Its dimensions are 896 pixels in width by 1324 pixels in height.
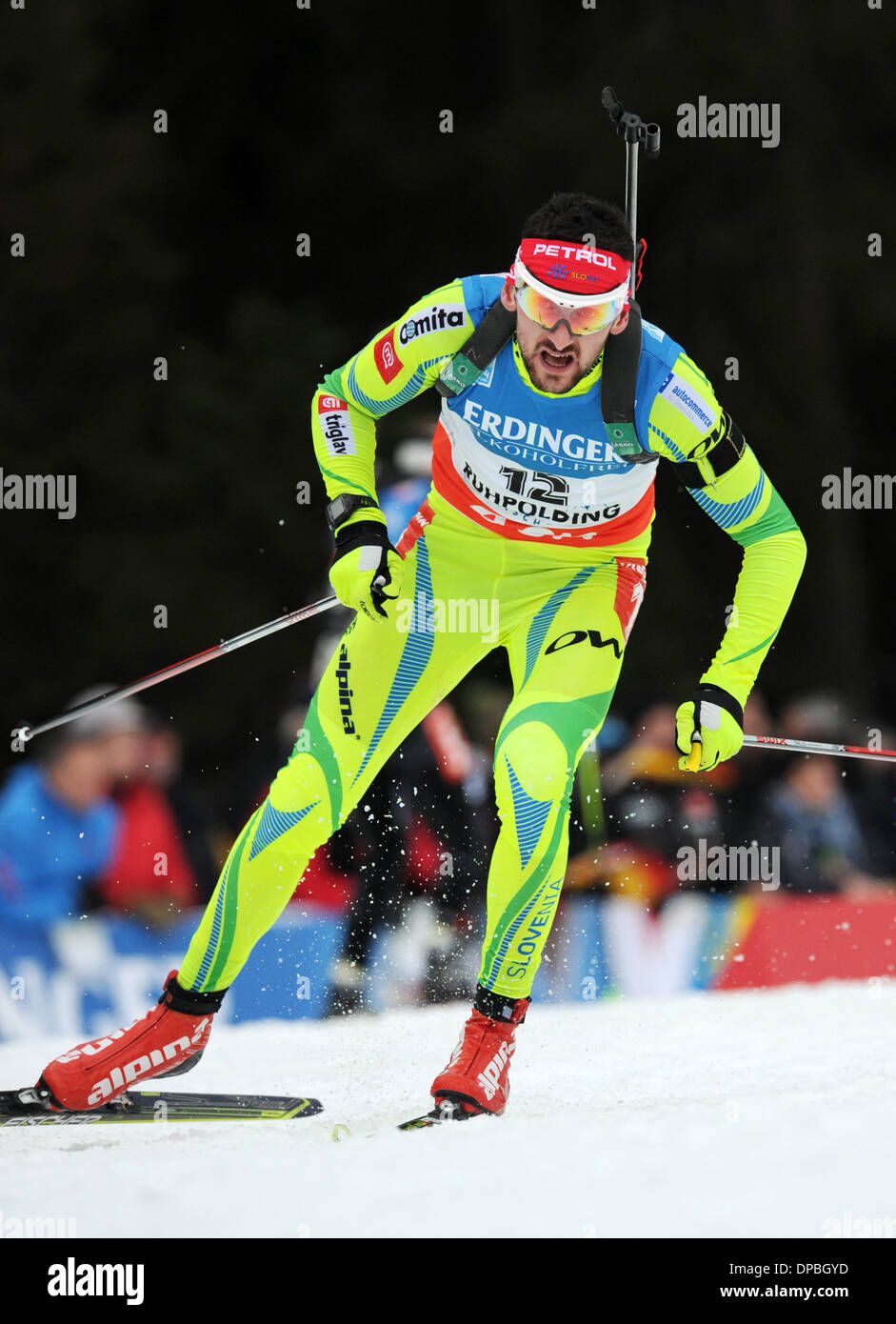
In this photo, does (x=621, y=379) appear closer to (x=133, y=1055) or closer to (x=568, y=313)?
(x=568, y=313)

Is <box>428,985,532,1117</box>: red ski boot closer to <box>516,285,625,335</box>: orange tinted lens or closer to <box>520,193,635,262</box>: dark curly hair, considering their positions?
<box>516,285,625,335</box>: orange tinted lens

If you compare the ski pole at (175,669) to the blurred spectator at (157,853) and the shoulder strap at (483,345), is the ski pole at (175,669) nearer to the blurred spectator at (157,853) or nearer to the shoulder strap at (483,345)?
the shoulder strap at (483,345)

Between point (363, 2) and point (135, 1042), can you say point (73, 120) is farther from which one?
point (135, 1042)

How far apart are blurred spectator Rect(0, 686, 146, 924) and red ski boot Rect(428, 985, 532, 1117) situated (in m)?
1.76

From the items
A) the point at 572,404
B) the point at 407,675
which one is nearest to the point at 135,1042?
the point at 407,675

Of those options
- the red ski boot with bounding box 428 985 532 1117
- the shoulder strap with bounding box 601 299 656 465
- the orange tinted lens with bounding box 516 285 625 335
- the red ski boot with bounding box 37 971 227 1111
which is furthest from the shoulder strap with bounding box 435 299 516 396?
the red ski boot with bounding box 37 971 227 1111

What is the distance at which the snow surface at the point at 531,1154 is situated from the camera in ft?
8.20

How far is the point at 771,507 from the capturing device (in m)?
3.29

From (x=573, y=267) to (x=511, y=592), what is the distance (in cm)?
70

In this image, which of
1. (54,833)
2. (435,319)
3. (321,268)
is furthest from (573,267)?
(321,268)

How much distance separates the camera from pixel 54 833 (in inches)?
178

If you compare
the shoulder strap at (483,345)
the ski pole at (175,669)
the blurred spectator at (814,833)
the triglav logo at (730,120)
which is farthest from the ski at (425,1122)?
the triglav logo at (730,120)

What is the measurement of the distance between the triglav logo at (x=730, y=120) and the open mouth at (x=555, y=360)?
400cm

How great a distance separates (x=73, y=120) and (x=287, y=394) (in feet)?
4.53
